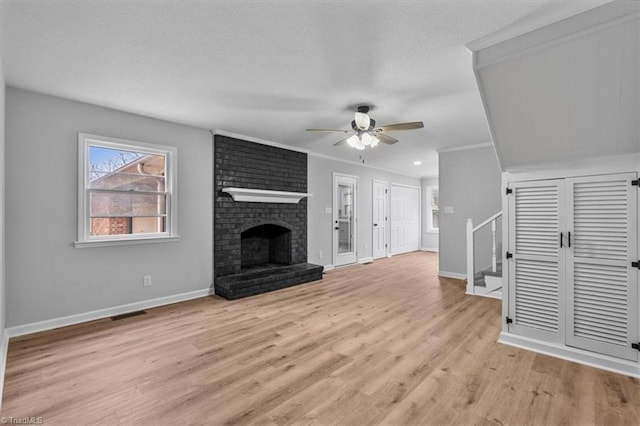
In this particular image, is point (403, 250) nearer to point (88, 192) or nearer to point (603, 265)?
point (603, 265)

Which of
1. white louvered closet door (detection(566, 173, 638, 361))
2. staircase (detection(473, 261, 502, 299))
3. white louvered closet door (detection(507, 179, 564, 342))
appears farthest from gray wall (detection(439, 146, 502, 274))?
white louvered closet door (detection(566, 173, 638, 361))

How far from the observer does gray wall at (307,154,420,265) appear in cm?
627

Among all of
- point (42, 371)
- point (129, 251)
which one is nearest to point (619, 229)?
point (42, 371)

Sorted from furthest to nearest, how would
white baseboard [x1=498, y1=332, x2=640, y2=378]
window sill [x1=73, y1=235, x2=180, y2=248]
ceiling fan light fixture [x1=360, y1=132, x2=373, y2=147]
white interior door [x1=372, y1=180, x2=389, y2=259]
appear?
white interior door [x1=372, y1=180, x2=389, y2=259] < ceiling fan light fixture [x1=360, y1=132, x2=373, y2=147] < window sill [x1=73, y1=235, x2=180, y2=248] < white baseboard [x1=498, y1=332, x2=640, y2=378]

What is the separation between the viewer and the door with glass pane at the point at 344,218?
6.77m

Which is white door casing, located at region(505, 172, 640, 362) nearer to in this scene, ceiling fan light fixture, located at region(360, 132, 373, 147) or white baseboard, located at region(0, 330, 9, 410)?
ceiling fan light fixture, located at region(360, 132, 373, 147)

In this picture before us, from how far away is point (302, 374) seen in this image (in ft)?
7.79

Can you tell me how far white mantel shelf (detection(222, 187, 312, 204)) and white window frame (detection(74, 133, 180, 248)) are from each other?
0.77m

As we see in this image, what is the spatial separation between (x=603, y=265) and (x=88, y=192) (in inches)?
199

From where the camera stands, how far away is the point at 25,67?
8.69ft

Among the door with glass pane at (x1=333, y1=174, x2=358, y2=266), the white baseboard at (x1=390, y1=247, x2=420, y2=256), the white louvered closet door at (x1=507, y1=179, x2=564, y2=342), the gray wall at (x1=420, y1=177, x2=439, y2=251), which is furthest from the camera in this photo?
the gray wall at (x1=420, y1=177, x2=439, y2=251)

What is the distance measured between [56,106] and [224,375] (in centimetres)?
328

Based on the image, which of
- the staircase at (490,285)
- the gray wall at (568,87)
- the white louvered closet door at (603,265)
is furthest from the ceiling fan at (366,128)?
the staircase at (490,285)

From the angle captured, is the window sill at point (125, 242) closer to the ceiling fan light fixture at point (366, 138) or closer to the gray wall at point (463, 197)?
the ceiling fan light fixture at point (366, 138)
